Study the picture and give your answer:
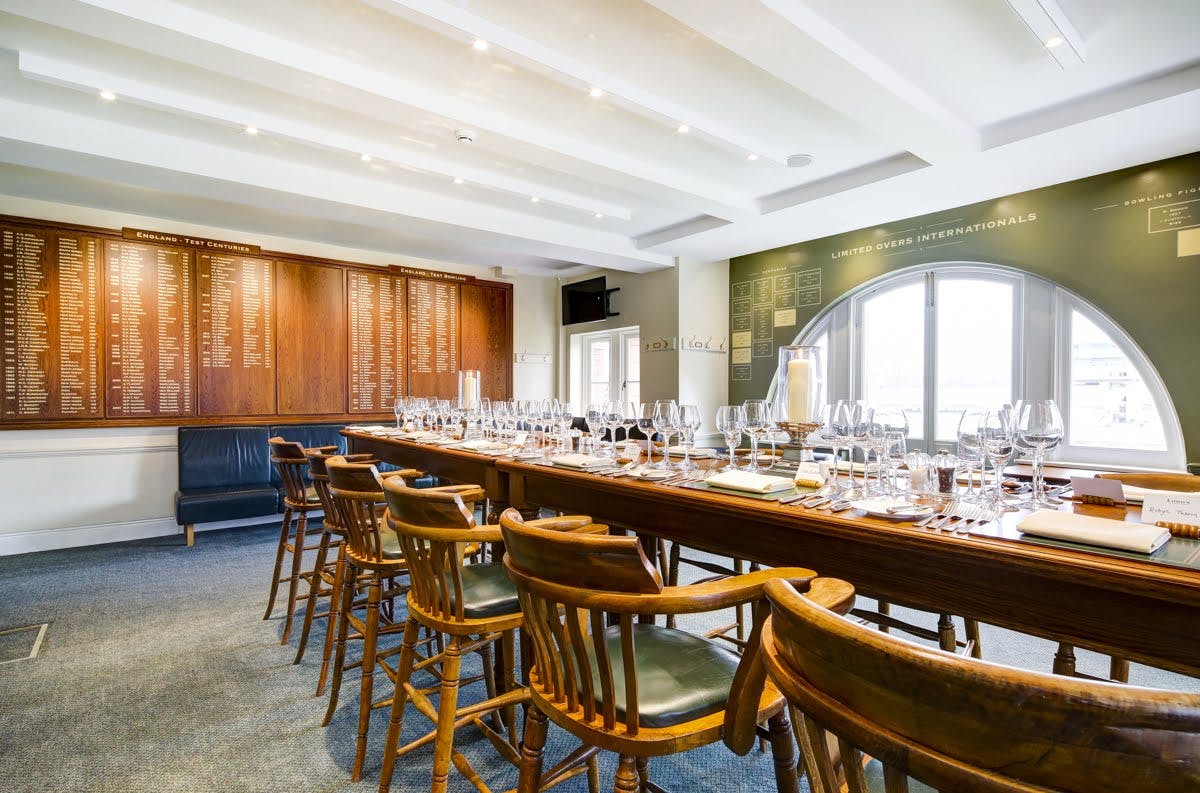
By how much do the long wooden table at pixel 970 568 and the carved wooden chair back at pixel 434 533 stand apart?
54cm

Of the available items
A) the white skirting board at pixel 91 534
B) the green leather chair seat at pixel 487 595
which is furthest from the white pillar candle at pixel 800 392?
the white skirting board at pixel 91 534

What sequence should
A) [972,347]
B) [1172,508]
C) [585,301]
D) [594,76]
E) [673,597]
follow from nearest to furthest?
[673,597] → [1172,508] → [594,76] → [972,347] → [585,301]

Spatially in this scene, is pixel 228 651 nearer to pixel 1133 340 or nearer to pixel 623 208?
pixel 623 208

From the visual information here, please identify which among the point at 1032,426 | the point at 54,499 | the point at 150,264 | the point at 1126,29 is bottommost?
the point at 54,499

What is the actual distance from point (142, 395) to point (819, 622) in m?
5.94

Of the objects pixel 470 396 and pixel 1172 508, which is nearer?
pixel 1172 508

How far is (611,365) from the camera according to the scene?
292 inches

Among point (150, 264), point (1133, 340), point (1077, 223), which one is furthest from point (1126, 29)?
point (150, 264)

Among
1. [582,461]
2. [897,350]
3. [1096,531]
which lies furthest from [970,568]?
[897,350]

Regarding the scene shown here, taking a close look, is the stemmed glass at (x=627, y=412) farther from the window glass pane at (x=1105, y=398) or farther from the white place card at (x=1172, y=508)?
the window glass pane at (x=1105, y=398)

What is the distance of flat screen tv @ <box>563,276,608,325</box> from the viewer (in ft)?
22.9

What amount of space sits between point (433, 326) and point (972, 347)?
17.4 ft

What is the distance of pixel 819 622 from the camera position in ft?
1.95

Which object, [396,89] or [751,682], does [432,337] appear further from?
[751,682]
